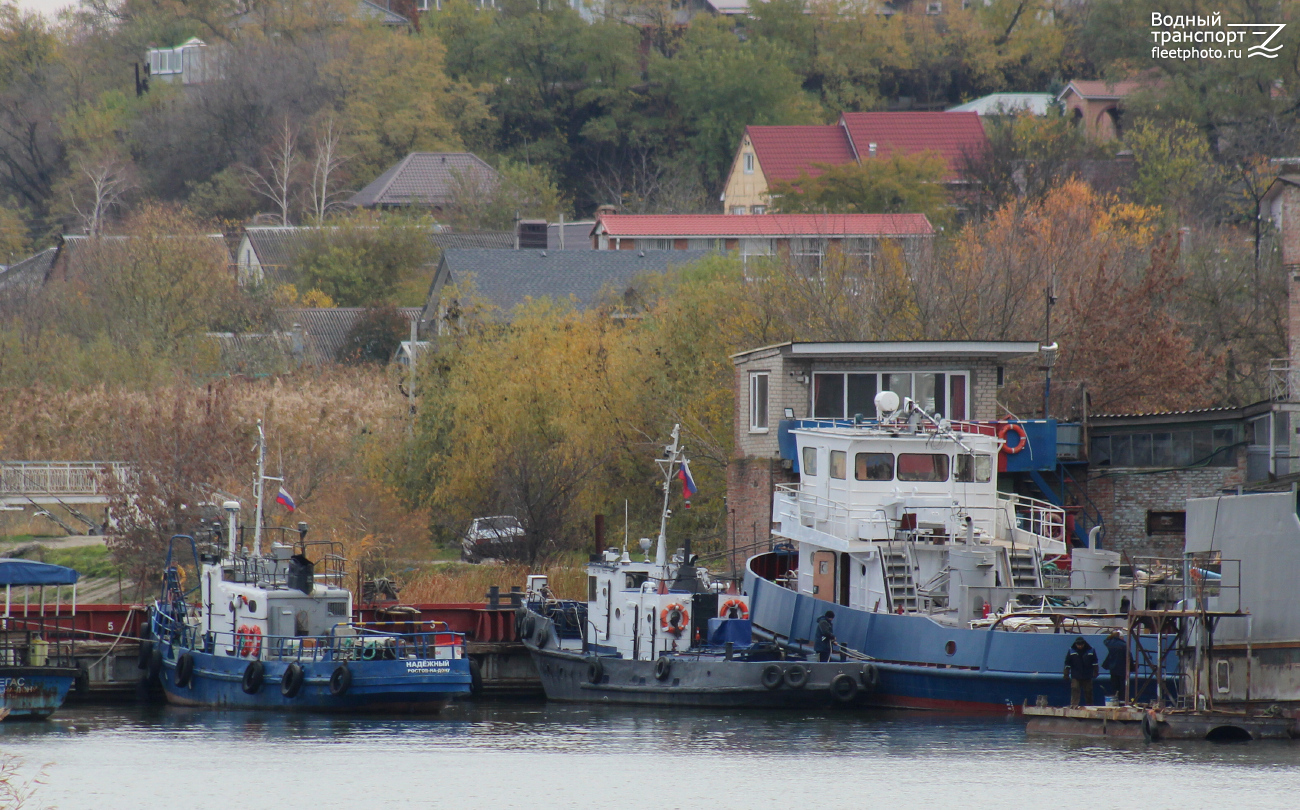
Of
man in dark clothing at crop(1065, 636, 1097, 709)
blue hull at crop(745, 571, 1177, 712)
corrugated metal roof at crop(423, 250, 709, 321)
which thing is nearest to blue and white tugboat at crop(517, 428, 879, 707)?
blue hull at crop(745, 571, 1177, 712)

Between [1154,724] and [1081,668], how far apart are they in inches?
80.2

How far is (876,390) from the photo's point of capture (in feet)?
124

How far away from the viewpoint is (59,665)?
31.8 m

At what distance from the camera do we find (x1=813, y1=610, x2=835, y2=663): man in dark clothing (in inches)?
1222

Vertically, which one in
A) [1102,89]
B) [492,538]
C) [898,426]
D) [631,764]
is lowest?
[631,764]

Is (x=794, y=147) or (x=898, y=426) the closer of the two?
(x=898, y=426)

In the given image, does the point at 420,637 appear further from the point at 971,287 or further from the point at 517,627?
the point at 971,287

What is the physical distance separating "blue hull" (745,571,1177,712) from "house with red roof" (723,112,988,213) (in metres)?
69.1

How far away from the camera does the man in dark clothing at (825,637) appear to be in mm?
31047

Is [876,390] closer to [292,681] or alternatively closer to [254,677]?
[292,681]

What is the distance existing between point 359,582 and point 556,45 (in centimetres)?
8621

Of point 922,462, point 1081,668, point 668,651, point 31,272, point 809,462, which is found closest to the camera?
point 1081,668

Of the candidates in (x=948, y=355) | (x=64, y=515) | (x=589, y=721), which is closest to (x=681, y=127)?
(x=64, y=515)

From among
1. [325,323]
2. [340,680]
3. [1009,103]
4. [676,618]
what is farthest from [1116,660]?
[1009,103]
